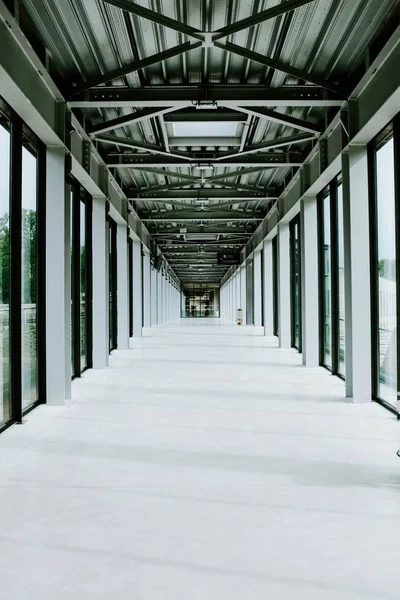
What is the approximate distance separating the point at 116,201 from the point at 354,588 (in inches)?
463

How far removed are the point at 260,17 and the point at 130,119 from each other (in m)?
3.25

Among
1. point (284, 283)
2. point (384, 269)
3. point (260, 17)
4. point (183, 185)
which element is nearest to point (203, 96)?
point (260, 17)

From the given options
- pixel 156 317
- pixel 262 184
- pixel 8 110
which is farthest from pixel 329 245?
pixel 156 317

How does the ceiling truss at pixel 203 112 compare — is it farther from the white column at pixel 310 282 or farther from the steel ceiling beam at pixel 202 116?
the white column at pixel 310 282

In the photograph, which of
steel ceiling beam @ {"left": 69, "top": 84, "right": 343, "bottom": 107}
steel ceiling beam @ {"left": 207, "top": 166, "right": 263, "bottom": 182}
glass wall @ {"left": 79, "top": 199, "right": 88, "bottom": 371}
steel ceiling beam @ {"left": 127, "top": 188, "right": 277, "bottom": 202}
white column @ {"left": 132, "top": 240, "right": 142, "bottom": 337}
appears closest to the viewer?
steel ceiling beam @ {"left": 69, "top": 84, "right": 343, "bottom": 107}

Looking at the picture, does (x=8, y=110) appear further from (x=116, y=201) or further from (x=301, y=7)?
(x=116, y=201)

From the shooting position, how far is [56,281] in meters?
7.31

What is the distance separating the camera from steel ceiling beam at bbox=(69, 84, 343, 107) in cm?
758

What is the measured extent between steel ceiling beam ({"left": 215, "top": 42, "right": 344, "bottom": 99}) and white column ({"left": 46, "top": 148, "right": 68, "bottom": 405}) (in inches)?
106

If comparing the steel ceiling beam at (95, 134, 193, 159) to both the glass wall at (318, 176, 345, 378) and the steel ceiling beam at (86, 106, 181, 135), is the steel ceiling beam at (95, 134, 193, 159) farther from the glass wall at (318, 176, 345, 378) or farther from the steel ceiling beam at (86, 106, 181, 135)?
the glass wall at (318, 176, 345, 378)

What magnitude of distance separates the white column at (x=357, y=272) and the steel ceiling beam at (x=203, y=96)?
102cm

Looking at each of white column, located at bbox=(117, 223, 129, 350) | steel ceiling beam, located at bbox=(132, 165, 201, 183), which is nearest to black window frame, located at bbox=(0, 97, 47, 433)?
steel ceiling beam, located at bbox=(132, 165, 201, 183)

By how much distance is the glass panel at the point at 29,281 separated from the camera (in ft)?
22.2

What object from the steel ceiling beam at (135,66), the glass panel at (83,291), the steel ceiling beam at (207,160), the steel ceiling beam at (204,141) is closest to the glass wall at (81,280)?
the glass panel at (83,291)
